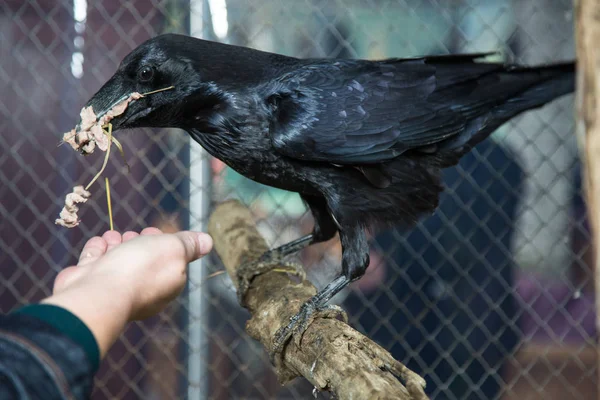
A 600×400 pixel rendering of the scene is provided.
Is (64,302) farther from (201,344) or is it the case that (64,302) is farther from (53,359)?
(201,344)

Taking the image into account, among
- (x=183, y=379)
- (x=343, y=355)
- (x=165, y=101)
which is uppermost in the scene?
(x=165, y=101)

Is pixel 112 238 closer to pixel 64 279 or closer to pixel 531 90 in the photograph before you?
pixel 64 279

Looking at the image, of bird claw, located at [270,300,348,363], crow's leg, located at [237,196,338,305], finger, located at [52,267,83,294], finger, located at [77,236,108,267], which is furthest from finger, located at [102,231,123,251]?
crow's leg, located at [237,196,338,305]

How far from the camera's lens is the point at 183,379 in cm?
204

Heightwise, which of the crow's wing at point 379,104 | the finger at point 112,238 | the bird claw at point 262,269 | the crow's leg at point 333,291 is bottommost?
the crow's leg at point 333,291

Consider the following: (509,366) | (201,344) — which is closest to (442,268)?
(509,366)

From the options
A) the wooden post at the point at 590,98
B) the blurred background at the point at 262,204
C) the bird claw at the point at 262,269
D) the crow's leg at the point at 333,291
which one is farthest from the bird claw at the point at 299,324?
the blurred background at the point at 262,204

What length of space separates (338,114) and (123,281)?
26.2 inches

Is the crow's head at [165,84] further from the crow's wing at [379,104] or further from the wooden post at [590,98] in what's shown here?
the wooden post at [590,98]

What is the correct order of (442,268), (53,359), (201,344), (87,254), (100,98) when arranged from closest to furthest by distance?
1. (53,359)
2. (87,254)
3. (100,98)
4. (201,344)
5. (442,268)

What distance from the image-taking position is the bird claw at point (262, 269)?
4.39 feet

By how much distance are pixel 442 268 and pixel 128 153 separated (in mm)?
1089

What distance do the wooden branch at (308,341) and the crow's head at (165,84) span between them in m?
0.38

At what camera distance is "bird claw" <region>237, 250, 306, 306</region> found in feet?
4.39
